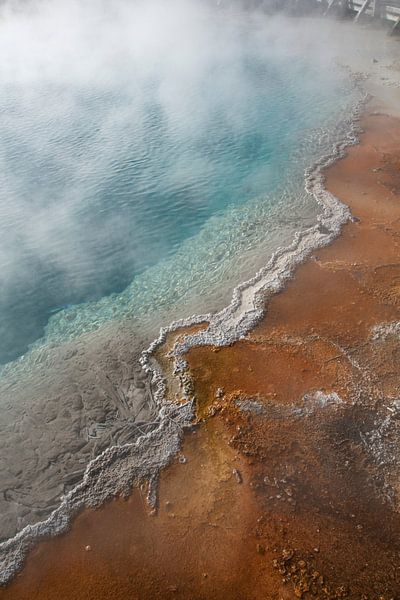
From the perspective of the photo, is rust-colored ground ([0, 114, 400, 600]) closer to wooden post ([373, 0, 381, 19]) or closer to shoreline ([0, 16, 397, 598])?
shoreline ([0, 16, 397, 598])

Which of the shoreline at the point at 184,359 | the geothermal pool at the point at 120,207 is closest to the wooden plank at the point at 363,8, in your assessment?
the geothermal pool at the point at 120,207

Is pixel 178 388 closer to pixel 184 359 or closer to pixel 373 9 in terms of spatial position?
pixel 184 359

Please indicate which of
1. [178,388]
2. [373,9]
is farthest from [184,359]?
[373,9]

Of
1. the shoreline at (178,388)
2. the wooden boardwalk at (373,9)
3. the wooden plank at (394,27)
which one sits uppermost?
the wooden boardwalk at (373,9)

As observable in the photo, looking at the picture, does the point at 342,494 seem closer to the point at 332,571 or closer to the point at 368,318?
the point at 332,571

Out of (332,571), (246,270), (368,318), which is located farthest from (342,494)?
(246,270)

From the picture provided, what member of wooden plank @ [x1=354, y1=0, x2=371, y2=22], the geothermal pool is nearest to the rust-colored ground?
the geothermal pool

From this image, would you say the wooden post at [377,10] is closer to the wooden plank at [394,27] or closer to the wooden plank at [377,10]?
the wooden plank at [377,10]
